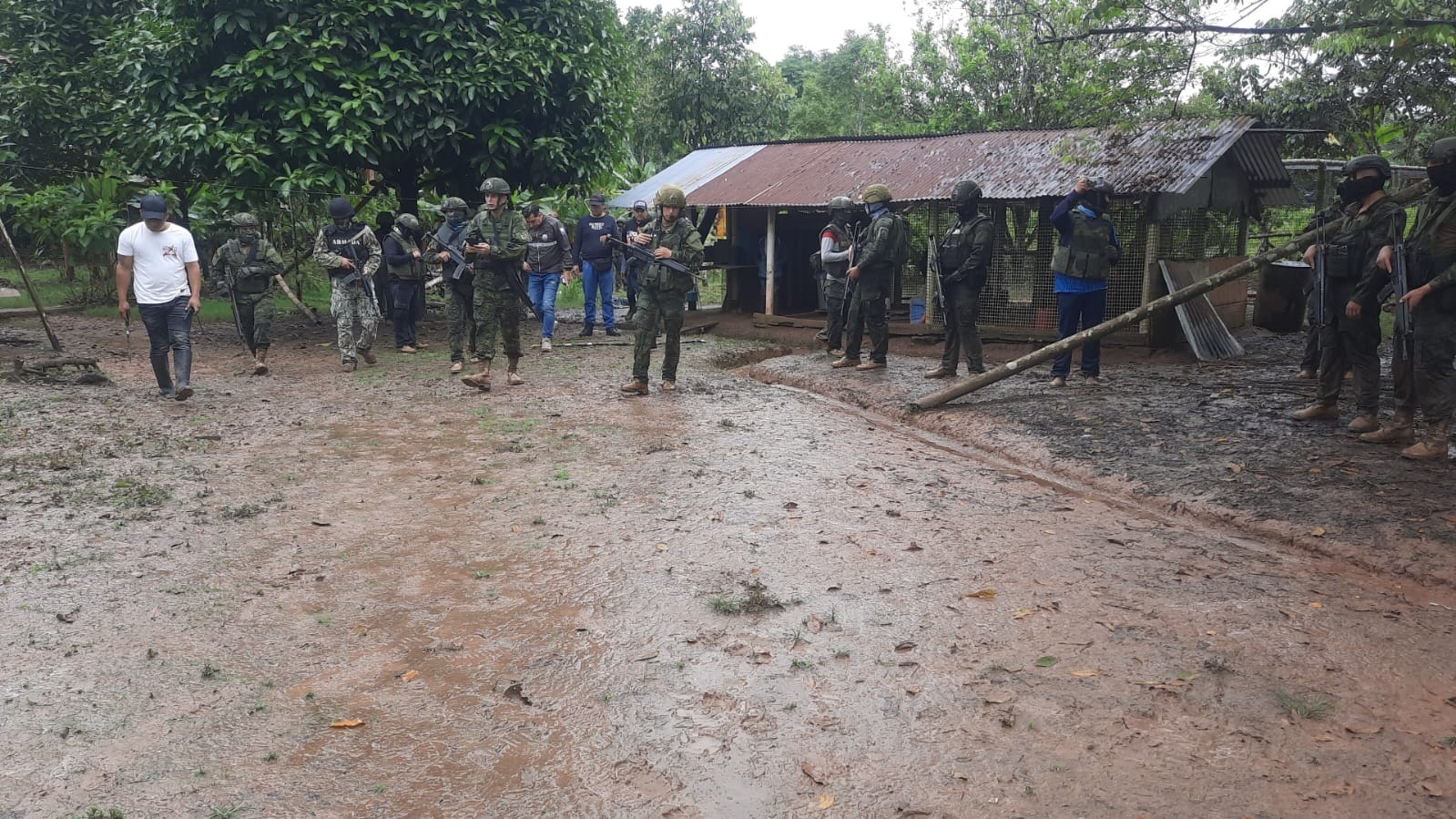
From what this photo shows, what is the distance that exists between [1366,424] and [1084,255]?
8.91 feet

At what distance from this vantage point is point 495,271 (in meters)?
9.81

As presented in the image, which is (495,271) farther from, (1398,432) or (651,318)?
(1398,432)

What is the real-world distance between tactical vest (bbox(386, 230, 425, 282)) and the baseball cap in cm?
366

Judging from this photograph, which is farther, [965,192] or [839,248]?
[839,248]

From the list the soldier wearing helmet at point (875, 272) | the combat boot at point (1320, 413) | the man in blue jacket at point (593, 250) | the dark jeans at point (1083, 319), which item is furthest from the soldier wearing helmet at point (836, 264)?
the combat boot at point (1320, 413)

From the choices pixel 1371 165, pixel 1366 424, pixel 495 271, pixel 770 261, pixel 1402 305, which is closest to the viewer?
pixel 1402 305

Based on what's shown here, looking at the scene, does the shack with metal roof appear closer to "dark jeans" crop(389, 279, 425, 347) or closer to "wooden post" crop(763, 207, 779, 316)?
"wooden post" crop(763, 207, 779, 316)

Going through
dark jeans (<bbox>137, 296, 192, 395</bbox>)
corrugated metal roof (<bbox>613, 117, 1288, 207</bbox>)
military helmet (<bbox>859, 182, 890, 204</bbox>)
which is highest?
corrugated metal roof (<bbox>613, 117, 1288, 207</bbox>)

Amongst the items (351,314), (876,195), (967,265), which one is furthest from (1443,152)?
(351,314)

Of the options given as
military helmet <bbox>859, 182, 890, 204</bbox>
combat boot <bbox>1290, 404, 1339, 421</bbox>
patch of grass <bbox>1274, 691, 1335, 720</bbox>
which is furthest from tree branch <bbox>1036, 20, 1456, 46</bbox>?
patch of grass <bbox>1274, 691, 1335, 720</bbox>

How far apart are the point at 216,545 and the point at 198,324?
1188 cm

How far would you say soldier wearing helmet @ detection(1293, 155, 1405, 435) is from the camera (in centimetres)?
700

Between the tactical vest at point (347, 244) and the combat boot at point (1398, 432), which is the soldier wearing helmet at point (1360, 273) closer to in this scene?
the combat boot at point (1398, 432)

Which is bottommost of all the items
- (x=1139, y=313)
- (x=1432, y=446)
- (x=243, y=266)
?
(x=1432, y=446)
